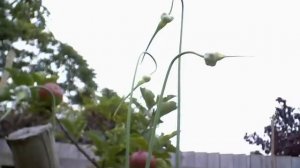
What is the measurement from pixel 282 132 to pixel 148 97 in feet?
12.6

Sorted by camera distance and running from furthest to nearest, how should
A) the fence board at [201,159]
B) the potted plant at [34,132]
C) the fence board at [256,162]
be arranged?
the fence board at [256,162] < the fence board at [201,159] < the potted plant at [34,132]

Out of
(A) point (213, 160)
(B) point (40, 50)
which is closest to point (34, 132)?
(A) point (213, 160)

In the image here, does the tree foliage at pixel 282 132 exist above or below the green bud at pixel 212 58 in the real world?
above

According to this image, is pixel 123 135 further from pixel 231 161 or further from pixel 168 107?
pixel 231 161

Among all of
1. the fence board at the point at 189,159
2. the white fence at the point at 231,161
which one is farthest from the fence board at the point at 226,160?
the fence board at the point at 189,159

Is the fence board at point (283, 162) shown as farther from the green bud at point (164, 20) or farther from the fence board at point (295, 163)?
the green bud at point (164, 20)

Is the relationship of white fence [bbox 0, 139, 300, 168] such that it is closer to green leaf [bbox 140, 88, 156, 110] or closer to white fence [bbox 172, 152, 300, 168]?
white fence [bbox 172, 152, 300, 168]

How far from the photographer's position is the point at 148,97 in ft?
2.32

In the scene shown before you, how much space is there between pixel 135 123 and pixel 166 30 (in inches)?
6.4

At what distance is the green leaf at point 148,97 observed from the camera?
27.7 inches

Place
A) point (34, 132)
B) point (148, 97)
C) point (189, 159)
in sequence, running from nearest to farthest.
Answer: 1. point (34, 132)
2. point (148, 97)
3. point (189, 159)

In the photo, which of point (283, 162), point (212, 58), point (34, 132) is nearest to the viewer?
point (212, 58)

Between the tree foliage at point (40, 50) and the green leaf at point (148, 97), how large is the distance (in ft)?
15.3

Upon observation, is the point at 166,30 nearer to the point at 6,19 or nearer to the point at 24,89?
the point at 24,89
